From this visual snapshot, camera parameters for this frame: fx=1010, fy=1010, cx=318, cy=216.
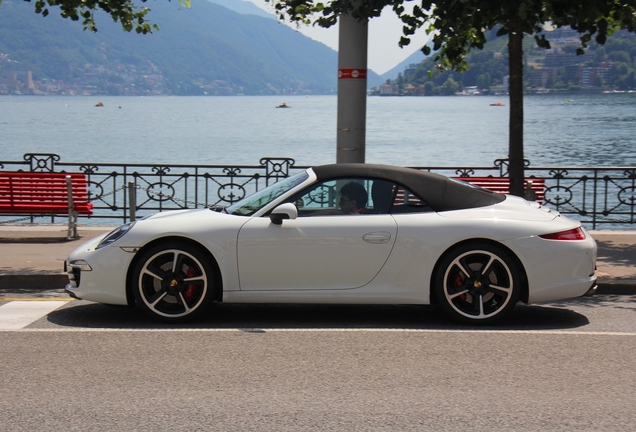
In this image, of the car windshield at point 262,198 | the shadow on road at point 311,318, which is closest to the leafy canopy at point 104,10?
the shadow on road at point 311,318

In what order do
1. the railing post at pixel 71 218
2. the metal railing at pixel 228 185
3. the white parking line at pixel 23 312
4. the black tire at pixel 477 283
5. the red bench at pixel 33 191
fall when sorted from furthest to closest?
the metal railing at pixel 228 185, the red bench at pixel 33 191, the railing post at pixel 71 218, the white parking line at pixel 23 312, the black tire at pixel 477 283

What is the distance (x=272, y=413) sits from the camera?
5.69 meters

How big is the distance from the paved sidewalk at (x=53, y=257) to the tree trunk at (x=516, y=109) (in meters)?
1.37

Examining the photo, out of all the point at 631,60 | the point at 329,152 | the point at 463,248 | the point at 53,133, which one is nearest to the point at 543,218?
the point at 463,248

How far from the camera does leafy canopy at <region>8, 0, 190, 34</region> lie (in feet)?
39.2

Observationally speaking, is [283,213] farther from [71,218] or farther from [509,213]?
[71,218]

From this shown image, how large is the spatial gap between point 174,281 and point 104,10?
227 inches

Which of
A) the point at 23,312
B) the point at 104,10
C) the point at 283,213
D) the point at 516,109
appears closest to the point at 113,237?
the point at 23,312

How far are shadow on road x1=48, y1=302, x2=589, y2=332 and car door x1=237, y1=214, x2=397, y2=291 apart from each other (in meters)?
0.40

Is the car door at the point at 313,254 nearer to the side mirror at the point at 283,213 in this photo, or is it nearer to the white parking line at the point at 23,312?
the side mirror at the point at 283,213

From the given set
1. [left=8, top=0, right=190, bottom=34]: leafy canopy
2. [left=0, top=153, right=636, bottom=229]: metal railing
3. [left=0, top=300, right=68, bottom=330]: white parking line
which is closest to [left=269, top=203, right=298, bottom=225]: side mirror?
[left=0, top=300, right=68, bottom=330]: white parking line

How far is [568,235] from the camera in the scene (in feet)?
27.0

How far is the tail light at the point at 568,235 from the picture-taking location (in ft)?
26.7

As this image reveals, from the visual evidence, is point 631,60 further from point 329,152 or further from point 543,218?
point 543,218
